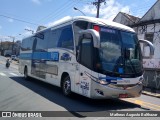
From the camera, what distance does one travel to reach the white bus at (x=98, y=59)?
995cm

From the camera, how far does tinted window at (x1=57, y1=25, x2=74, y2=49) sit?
11.9 metres

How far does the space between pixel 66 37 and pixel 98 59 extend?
2.96 metres

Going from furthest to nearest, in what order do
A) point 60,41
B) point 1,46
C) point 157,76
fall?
point 1,46 < point 157,76 < point 60,41

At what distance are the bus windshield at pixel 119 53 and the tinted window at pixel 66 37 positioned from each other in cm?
186

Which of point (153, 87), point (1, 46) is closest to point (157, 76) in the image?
point (153, 87)

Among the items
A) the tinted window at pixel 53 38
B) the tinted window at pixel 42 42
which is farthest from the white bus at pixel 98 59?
the tinted window at pixel 42 42

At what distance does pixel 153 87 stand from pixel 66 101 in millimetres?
10657

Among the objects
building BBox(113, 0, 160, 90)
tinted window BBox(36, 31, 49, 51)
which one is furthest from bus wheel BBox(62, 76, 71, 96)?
building BBox(113, 0, 160, 90)

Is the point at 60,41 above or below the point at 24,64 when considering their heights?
above

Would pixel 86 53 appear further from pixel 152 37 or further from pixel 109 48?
pixel 152 37

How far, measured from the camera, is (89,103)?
1095cm

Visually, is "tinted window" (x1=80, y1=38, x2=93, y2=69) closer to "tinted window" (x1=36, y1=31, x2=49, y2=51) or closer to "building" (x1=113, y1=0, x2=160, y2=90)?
"tinted window" (x1=36, y1=31, x2=49, y2=51)

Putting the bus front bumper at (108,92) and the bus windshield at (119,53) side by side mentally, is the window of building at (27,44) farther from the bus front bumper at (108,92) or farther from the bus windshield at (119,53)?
the bus front bumper at (108,92)

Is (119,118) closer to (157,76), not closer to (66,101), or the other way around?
(66,101)
